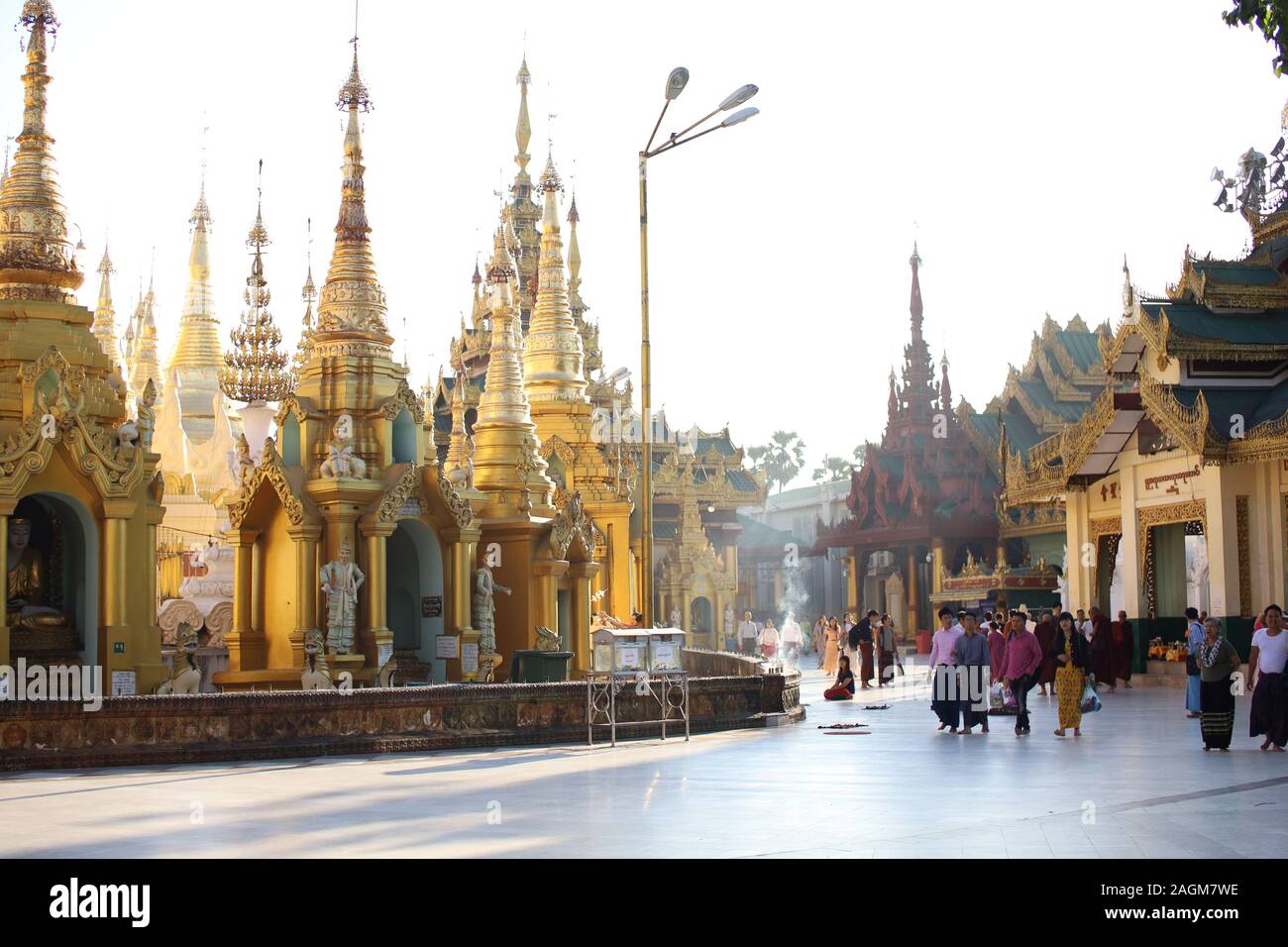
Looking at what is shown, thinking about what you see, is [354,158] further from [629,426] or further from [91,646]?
[629,426]

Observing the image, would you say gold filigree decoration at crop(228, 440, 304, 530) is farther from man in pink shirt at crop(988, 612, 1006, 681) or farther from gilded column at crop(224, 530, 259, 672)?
man in pink shirt at crop(988, 612, 1006, 681)

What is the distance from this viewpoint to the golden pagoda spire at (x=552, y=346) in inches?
1547

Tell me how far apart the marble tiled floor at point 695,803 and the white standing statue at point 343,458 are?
6481 mm

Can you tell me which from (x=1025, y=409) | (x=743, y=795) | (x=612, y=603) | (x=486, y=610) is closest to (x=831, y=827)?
(x=743, y=795)

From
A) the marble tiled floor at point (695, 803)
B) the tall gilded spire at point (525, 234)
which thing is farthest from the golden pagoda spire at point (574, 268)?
the marble tiled floor at point (695, 803)

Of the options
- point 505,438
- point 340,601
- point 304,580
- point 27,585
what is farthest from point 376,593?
point 505,438

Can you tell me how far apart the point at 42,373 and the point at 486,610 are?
7521 millimetres

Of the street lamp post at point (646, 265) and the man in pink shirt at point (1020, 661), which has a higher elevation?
the street lamp post at point (646, 265)

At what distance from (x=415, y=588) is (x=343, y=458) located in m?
2.82

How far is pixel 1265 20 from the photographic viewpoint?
14.2 m

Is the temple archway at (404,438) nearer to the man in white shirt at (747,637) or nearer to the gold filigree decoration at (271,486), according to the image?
the gold filigree decoration at (271,486)

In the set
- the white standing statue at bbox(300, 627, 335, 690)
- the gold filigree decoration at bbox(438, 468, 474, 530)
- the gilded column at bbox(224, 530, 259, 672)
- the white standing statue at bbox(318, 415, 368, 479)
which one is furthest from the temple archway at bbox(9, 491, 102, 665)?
the gold filigree decoration at bbox(438, 468, 474, 530)

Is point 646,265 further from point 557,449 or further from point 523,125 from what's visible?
point 523,125

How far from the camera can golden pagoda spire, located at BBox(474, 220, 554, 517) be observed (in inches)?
1102
